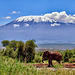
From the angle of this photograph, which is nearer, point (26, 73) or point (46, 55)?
point (26, 73)

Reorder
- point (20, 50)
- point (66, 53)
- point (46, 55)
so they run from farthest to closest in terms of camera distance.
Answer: point (66, 53)
point (20, 50)
point (46, 55)

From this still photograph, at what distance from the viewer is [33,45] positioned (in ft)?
109

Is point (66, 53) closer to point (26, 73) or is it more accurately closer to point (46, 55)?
point (46, 55)

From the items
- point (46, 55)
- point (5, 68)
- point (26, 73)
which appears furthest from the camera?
point (46, 55)

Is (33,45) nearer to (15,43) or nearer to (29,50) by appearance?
(29,50)

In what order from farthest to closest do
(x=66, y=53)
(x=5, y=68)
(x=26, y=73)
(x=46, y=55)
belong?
(x=66, y=53) → (x=46, y=55) → (x=5, y=68) → (x=26, y=73)

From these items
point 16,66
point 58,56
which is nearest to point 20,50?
point 58,56

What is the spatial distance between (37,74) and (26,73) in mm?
508

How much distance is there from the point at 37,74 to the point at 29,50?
24291mm

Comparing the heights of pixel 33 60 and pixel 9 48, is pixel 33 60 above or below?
below

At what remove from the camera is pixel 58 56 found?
20.9m

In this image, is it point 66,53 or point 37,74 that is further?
point 66,53

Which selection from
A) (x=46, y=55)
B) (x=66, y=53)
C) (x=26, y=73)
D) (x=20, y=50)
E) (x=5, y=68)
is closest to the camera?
(x=26, y=73)

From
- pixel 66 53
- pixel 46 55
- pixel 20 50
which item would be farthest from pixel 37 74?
pixel 66 53
